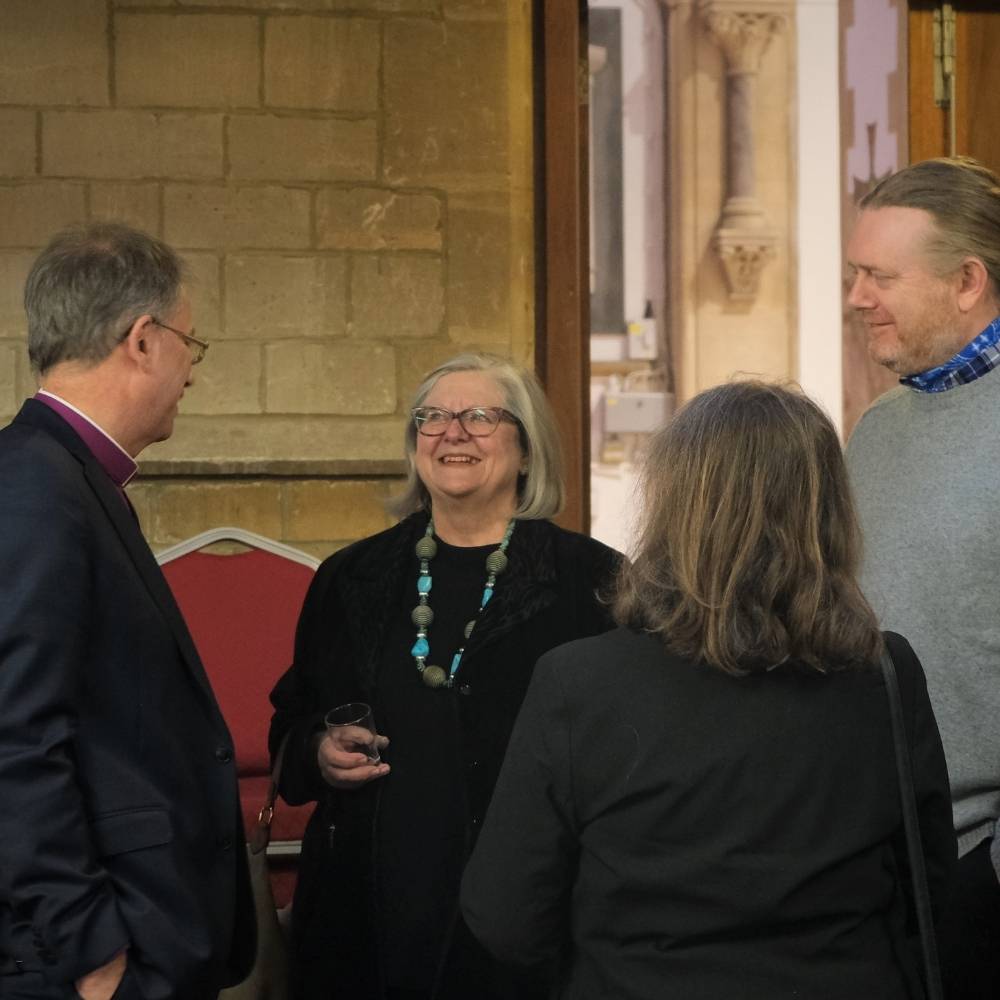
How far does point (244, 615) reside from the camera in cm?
415

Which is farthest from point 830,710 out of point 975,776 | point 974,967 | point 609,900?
point 974,967

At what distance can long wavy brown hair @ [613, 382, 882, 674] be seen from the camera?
174 centimetres

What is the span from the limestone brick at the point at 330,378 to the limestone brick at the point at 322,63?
2.30 feet

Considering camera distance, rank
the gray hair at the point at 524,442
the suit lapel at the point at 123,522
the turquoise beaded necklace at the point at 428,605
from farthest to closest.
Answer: the gray hair at the point at 524,442
the turquoise beaded necklace at the point at 428,605
the suit lapel at the point at 123,522

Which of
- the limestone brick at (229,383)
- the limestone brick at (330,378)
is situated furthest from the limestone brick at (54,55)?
the limestone brick at (330,378)

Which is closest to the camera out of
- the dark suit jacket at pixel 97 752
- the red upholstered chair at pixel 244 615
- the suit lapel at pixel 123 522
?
the dark suit jacket at pixel 97 752

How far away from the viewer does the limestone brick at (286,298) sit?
4.51m

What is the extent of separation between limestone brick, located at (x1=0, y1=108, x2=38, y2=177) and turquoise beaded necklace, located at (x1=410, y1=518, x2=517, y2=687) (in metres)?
2.14

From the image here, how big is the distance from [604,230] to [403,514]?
1930 mm

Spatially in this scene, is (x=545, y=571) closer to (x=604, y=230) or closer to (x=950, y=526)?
(x=950, y=526)

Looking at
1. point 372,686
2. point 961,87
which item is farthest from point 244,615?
point 961,87

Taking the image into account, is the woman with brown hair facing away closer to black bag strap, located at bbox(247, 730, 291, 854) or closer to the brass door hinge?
black bag strap, located at bbox(247, 730, 291, 854)

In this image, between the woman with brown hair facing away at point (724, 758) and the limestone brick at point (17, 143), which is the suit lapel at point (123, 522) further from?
the limestone brick at point (17, 143)

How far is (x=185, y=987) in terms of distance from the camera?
204 cm
